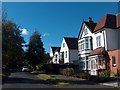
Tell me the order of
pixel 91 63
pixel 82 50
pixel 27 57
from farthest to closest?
pixel 27 57 < pixel 82 50 < pixel 91 63

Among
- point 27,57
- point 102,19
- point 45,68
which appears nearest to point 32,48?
point 27,57

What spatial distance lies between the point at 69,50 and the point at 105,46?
2246 cm

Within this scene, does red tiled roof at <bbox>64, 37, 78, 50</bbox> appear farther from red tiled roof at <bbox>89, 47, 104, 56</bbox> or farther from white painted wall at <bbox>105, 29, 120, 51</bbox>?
white painted wall at <bbox>105, 29, 120, 51</bbox>

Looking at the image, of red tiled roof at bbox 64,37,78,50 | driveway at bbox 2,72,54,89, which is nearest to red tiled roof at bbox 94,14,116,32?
driveway at bbox 2,72,54,89

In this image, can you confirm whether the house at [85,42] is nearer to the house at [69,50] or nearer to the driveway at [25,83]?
the house at [69,50]

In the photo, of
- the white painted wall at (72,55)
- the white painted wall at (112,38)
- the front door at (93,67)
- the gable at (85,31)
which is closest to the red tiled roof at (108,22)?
the white painted wall at (112,38)

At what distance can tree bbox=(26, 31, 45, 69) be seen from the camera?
75.1 m

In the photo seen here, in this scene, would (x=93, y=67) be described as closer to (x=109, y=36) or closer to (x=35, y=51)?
(x=109, y=36)

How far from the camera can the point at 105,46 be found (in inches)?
1638

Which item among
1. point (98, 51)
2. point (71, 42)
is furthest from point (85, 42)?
point (71, 42)

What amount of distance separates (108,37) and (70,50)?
2251cm

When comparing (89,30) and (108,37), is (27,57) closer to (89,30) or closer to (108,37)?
(89,30)

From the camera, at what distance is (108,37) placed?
41.9m

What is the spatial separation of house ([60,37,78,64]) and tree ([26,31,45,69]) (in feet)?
27.1
